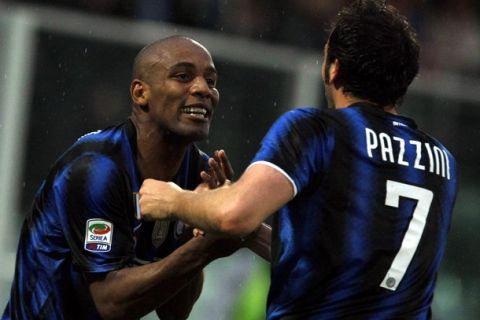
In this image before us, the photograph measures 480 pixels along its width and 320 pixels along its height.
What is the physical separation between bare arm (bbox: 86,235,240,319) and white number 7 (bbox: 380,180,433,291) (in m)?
0.97

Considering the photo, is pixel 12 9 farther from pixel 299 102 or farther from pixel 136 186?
pixel 136 186

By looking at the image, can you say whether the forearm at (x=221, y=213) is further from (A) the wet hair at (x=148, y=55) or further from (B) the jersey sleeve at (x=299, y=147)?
(A) the wet hair at (x=148, y=55)

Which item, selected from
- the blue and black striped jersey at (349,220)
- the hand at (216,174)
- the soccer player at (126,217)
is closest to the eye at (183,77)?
the soccer player at (126,217)

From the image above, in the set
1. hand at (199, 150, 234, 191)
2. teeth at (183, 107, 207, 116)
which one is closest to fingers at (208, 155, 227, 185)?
hand at (199, 150, 234, 191)

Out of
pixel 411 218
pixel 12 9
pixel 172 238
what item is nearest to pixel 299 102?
pixel 12 9

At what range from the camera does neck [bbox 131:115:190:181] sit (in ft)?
19.1

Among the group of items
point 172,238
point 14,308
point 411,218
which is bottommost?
point 14,308

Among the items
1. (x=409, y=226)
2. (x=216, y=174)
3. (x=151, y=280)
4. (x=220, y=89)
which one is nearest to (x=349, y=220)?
(x=409, y=226)

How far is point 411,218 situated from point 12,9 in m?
6.91

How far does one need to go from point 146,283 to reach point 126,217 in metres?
0.36

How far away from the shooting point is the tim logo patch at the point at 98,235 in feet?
18.2

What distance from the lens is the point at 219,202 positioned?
175 inches

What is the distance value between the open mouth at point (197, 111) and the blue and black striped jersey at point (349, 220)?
1207 mm

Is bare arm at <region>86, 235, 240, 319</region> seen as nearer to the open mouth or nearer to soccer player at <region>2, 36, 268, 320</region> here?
soccer player at <region>2, 36, 268, 320</region>
